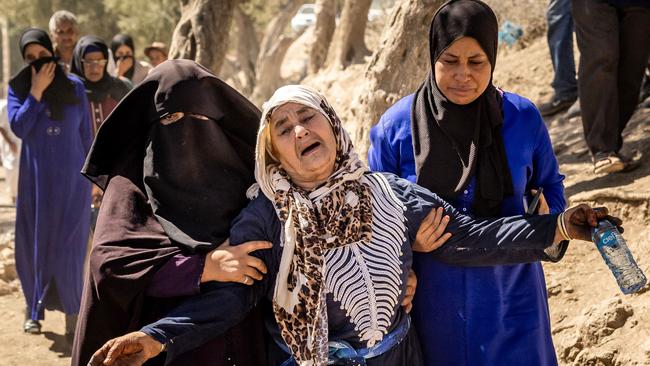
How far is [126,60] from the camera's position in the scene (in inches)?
318

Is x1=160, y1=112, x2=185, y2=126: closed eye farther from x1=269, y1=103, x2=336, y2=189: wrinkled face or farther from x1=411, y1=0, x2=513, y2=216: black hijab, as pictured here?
x1=411, y1=0, x2=513, y2=216: black hijab

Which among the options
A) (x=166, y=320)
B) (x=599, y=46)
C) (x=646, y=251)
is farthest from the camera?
(x=599, y=46)

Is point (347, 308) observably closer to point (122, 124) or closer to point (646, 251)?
point (122, 124)

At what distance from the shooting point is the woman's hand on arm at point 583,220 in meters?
2.43

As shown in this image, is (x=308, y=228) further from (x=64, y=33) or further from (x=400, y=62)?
(x=64, y=33)

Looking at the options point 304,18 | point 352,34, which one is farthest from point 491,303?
point 304,18

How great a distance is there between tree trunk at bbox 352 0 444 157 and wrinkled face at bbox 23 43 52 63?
7.47 feet

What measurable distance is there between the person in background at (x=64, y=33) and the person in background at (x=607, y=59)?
402 centimetres

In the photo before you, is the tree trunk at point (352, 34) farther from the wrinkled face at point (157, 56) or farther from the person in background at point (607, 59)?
the person in background at point (607, 59)

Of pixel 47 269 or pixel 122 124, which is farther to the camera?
pixel 47 269

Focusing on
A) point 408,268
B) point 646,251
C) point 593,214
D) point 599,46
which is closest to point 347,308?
point 408,268

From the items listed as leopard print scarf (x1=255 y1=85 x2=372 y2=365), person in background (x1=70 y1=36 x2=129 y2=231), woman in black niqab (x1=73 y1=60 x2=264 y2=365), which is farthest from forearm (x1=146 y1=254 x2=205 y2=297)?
person in background (x1=70 y1=36 x2=129 y2=231)

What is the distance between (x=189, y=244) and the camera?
8.41 feet

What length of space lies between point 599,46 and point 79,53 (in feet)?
12.0
